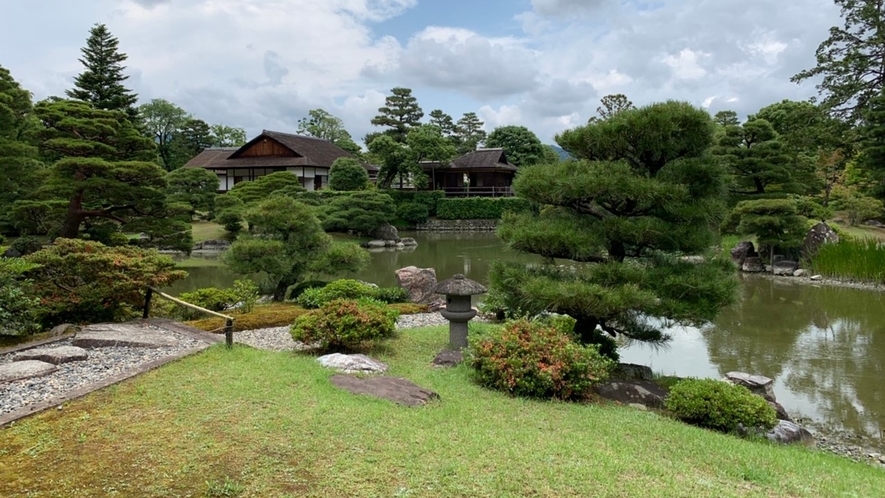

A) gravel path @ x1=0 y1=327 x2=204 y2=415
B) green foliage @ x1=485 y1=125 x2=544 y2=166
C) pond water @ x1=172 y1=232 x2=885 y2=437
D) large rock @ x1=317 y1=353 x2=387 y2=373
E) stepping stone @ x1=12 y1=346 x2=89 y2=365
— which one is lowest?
pond water @ x1=172 y1=232 x2=885 y2=437

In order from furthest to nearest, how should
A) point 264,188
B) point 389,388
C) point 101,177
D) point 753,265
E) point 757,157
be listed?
point 264,188
point 757,157
point 753,265
point 101,177
point 389,388

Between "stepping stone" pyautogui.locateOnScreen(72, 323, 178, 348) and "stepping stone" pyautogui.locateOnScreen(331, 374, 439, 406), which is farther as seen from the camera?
"stepping stone" pyautogui.locateOnScreen(72, 323, 178, 348)

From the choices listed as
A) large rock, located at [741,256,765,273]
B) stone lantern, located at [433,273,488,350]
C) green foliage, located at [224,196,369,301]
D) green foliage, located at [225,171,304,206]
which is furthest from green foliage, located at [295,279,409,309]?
green foliage, located at [225,171,304,206]

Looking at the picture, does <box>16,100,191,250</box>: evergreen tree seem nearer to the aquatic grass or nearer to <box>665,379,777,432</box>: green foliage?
<box>665,379,777,432</box>: green foliage

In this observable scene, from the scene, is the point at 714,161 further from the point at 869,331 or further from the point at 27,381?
the point at 27,381

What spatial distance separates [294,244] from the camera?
10.3 metres

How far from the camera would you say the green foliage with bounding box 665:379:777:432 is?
4871 mm

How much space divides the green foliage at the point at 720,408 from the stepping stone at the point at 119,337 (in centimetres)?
540

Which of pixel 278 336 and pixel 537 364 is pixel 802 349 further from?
pixel 278 336

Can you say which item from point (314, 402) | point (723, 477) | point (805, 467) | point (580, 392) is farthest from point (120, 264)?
point (805, 467)

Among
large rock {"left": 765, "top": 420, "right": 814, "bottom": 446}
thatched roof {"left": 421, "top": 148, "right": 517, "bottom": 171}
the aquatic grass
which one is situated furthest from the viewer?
thatched roof {"left": 421, "top": 148, "right": 517, "bottom": 171}

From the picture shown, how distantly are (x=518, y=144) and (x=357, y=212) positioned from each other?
18419 millimetres

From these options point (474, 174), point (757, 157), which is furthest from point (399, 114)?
point (757, 157)

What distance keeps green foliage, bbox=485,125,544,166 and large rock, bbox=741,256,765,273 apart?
948 inches
